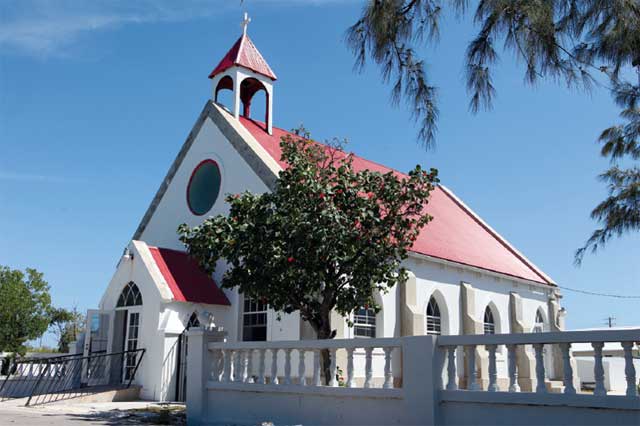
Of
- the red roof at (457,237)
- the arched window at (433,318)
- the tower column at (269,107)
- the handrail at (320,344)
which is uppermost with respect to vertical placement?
the tower column at (269,107)

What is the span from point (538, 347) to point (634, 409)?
1540 millimetres

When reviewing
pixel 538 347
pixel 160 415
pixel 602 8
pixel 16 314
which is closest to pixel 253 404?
pixel 160 415

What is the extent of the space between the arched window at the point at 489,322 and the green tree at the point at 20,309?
22671mm

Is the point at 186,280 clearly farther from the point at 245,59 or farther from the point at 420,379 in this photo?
the point at 420,379

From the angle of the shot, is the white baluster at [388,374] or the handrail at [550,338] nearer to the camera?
the handrail at [550,338]

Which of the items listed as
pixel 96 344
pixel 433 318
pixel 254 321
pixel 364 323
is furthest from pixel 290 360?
pixel 433 318

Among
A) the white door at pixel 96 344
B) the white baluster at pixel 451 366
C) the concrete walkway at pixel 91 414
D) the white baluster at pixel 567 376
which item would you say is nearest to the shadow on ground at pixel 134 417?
the concrete walkway at pixel 91 414

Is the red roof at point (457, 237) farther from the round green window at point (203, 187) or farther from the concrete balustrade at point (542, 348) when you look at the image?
the concrete balustrade at point (542, 348)

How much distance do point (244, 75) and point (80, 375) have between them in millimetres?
12043

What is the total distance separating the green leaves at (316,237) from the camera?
45.3 feet

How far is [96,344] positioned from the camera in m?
21.2

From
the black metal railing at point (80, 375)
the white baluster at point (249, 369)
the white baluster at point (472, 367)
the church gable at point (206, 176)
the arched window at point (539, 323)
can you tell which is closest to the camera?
the white baluster at point (472, 367)

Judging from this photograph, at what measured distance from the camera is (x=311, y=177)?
14414 millimetres

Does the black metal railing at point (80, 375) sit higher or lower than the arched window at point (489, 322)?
lower
